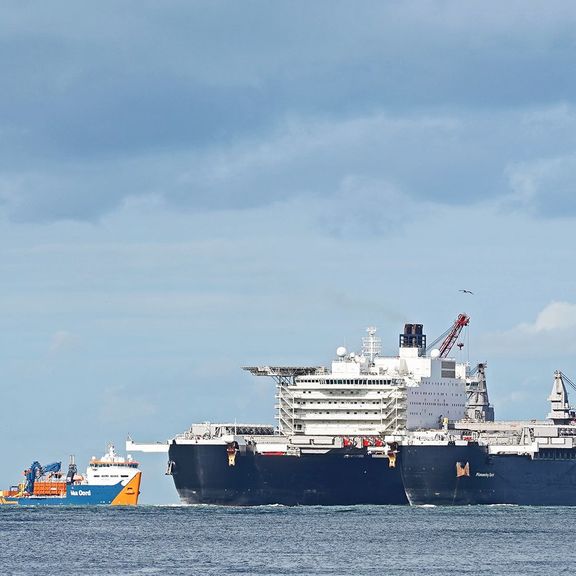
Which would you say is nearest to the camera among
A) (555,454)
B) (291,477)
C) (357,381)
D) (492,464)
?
(291,477)

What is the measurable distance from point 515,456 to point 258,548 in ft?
127

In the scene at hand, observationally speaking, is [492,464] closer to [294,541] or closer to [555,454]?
[555,454]

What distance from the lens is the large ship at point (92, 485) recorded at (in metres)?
137

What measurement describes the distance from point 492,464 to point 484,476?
994 millimetres

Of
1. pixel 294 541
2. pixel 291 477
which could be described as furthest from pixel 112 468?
pixel 294 541

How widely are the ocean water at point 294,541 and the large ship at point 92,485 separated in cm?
1016

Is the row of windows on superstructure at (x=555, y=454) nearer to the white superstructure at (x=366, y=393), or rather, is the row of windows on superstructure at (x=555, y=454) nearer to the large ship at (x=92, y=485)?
the white superstructure at (x=366, y=393)

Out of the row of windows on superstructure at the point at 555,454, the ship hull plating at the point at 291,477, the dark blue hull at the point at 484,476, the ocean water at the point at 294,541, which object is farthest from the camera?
the row of windows on superstructure at the point at 555,454

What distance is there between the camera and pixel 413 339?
132000mm

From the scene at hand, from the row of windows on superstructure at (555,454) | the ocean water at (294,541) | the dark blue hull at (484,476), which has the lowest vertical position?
the ocean water at (294,541)

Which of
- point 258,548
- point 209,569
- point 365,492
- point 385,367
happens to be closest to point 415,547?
point 258,548

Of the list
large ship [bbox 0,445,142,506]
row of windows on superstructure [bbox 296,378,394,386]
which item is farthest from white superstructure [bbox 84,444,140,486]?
row of windows on superstructure [bbox 296,378,394,386]

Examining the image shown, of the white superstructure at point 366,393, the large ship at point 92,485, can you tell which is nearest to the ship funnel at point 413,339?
the white superstructure at point 366,393

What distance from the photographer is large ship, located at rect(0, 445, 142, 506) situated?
137m
